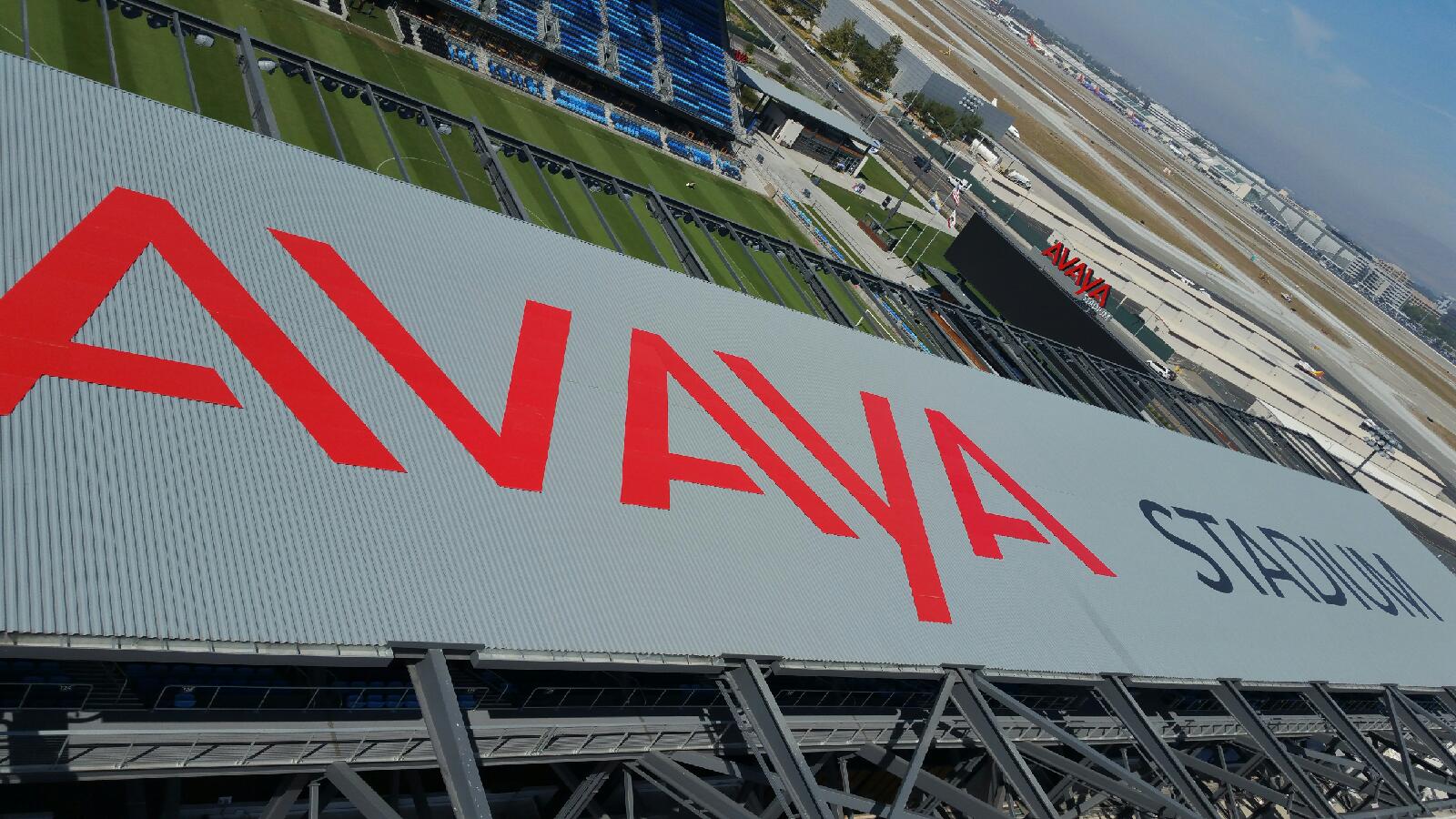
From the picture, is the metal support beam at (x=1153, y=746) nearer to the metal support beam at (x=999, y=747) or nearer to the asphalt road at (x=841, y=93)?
the metal support beam at (x=999, y=747)

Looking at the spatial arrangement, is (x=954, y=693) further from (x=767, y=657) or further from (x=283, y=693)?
(x=283, y=693)

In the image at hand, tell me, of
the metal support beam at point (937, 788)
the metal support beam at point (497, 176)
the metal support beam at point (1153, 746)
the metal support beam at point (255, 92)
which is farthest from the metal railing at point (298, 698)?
the metal support beam at point (1153, 746)

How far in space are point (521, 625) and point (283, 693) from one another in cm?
385

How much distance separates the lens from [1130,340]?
6750 cm

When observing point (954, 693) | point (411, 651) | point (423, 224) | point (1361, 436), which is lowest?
point (411, 651)

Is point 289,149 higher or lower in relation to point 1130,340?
lower

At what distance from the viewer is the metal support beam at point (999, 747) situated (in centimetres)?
1666

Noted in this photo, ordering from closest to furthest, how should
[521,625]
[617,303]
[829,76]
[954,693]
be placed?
[521,625] → [954,693] → [617,303] → [829,76]

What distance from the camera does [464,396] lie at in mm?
17609

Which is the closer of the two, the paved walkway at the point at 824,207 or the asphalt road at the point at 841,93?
the paved walkway at the point at 824,207

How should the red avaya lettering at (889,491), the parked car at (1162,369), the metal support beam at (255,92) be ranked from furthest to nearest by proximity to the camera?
the parked car at (1162,369)
the metal support beam at (255,92)
the red avaya lettering at (889,491)

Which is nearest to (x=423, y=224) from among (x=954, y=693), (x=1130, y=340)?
(x=954, y=693)

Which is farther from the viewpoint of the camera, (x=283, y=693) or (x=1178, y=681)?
(x=1178, y=681)

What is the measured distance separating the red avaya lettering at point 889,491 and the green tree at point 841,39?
9535 centimetres
